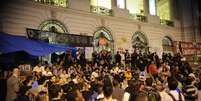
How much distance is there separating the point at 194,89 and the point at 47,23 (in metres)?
14.7

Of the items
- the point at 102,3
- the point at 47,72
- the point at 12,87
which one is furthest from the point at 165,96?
the point at 102,3

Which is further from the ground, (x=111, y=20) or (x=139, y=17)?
(x=139, y=17)

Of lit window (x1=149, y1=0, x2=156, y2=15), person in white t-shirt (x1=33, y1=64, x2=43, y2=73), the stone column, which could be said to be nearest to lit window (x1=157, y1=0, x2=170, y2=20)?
lit window (x1=149, y1=0, x2=156, y2=15)

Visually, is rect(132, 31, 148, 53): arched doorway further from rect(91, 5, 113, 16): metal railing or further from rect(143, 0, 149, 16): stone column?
rect(91, 5, 113, 16): metal railing

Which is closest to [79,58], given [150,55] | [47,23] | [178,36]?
[47,23]

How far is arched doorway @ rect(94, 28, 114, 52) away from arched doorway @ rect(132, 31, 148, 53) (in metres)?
2.67

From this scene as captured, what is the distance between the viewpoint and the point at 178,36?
36.8m

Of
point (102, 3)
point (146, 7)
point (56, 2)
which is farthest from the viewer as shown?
point (146, 7)

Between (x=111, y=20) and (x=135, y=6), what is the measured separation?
5444 millimetres

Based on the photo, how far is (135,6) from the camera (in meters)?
32.4

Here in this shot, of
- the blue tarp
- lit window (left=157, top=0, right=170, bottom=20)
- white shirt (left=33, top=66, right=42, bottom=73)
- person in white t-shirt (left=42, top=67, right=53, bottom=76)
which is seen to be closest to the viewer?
the blue tarp

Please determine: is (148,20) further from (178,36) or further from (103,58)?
(103,58)

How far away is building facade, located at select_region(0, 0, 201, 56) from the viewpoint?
21.2 meters

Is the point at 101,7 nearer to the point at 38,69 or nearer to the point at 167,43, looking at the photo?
the point at 167,43
